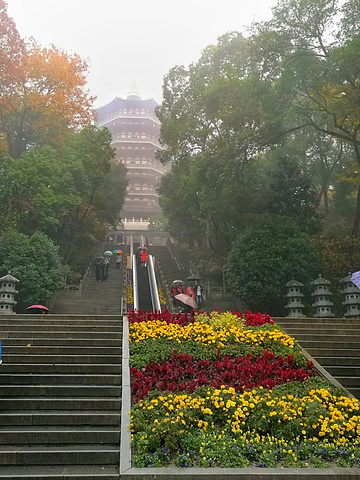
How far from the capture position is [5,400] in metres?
6.18

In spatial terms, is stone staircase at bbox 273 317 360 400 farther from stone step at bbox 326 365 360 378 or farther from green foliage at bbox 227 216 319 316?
green foliage at bbox 227 216 319 316

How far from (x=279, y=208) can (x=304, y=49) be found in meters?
7.12

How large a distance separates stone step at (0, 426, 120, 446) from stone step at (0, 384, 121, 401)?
102 cm

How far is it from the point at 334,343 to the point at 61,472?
6.65 metres

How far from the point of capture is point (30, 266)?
1677 centimetres

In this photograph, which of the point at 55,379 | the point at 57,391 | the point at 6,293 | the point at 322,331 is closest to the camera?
the point at 57,391

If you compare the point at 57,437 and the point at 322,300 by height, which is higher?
the point at 322,300

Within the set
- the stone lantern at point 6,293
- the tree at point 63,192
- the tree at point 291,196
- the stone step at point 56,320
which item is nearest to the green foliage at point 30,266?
the tree at point 63,192

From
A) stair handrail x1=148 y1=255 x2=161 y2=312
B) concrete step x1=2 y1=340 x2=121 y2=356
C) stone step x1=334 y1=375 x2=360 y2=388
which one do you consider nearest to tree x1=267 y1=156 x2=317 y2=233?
stair handrail x1=148 y1=255 x2=161 y2=312

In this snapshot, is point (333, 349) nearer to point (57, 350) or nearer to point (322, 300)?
point (322, 300)

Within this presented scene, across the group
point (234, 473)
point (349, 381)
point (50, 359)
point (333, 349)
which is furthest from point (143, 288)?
point (234, 473)

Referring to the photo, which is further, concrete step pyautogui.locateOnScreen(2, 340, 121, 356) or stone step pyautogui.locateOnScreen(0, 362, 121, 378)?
concrete step pyautogui.locateOnScreen(2, 340, 121, 356)

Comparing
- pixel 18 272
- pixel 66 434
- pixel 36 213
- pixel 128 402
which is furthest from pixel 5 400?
pixel 36 213

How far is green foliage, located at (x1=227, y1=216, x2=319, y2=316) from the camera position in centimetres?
1614
